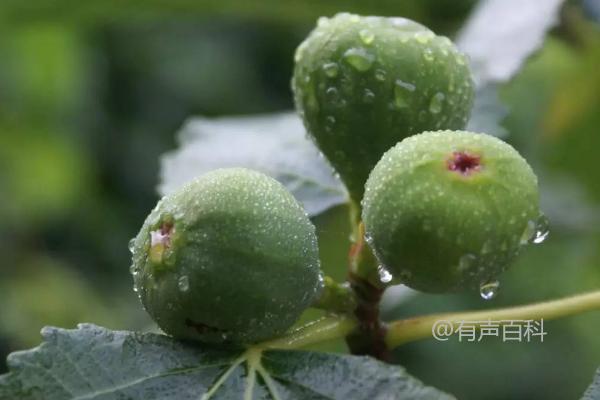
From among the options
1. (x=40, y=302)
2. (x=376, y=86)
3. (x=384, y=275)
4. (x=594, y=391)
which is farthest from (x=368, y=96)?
(x=40, y=302)

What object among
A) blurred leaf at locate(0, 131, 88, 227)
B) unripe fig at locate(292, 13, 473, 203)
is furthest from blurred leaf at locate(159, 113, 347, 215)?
blurred leaf at locate(0, 131, 88, 227)

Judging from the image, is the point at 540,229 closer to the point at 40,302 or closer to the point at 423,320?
the point at 423,320

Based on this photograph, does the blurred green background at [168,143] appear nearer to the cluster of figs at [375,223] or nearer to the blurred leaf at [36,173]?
the blurred leaf at [36,173]

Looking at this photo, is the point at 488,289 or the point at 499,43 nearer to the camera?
the point at 488,289

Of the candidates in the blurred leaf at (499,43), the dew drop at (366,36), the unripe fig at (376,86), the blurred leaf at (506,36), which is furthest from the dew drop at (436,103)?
the blurred leaf at (506,36)

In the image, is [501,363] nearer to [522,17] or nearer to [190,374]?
[522,17]

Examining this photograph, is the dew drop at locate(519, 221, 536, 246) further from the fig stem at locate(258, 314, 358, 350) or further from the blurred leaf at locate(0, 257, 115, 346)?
the blurred leaf at locate(0, 257, 115, 346)

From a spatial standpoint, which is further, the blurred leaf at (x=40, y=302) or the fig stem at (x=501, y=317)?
the blurred leaf at (x=40, y=302)

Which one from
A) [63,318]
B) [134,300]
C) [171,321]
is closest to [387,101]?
[171,321]
